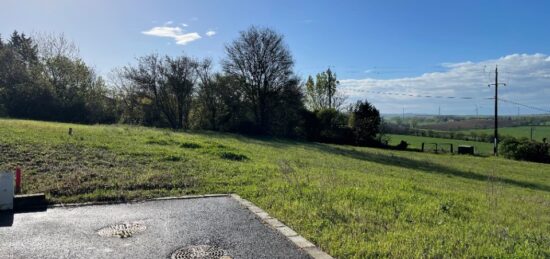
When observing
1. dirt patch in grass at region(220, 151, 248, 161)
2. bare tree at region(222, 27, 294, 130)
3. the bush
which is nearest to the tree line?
bare tree at region(222, 27, 294, 130)

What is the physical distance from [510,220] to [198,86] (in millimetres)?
34018

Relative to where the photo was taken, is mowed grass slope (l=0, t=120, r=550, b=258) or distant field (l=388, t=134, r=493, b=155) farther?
distant field (l=388, t=134, r=493, b=155)

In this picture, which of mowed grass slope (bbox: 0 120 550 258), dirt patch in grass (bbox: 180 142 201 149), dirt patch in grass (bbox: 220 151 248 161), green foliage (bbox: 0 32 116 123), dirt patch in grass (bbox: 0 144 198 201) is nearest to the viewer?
mowed grass slope (bbox: 0 120 550 258)

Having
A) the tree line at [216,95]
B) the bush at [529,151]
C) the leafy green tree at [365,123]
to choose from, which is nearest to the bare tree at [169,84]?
the tree line at [216,95]

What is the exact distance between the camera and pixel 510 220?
258 inches

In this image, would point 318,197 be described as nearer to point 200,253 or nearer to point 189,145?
point 200,253

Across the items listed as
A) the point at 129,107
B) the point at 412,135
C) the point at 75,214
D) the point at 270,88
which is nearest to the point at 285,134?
the point at 270,88

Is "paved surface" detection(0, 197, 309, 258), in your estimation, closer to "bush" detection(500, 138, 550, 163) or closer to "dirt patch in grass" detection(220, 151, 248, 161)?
"dirt patch in grass" detection(220, 151, 248, 161)

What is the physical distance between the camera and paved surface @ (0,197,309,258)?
4500 mm

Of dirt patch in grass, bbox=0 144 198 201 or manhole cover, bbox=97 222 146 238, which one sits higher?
dirt patch in grass, bbox=0 144 198 201

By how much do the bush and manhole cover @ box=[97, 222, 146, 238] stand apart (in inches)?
1341

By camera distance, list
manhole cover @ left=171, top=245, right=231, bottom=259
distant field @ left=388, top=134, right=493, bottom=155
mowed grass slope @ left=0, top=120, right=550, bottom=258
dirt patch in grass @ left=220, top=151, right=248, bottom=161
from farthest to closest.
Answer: distant field @ left=388, top=134, right=493, bottom=155
dirt patch in grass @ left=220, top=151, right=248, bottom=161
mowed grass slope @ left=0, top=120, right=550, bottom=258
manhole cover @ left=171, top=245, right=231, bottom=259

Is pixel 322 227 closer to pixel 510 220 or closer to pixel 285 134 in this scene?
pixel 510 220

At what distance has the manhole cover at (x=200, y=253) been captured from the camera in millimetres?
4379
